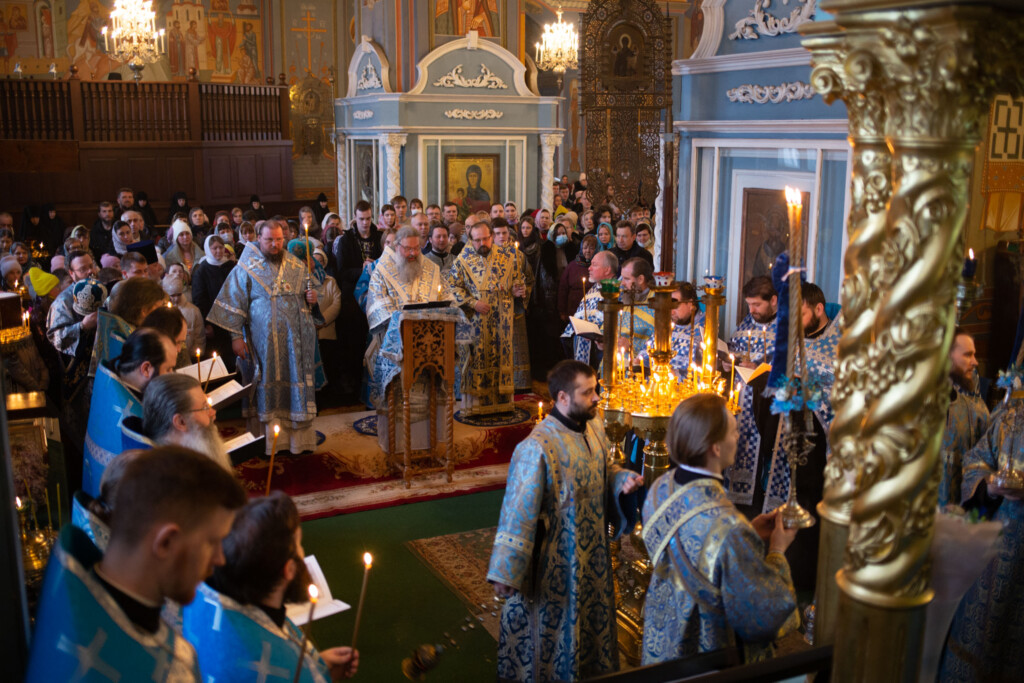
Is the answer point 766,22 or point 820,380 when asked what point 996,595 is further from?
point 766,22

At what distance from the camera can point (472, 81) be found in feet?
44.3

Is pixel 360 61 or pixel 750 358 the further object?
pixel 360 61

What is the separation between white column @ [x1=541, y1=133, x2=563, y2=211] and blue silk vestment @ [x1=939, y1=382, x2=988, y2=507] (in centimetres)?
1068

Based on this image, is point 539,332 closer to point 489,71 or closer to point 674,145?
point 674,145

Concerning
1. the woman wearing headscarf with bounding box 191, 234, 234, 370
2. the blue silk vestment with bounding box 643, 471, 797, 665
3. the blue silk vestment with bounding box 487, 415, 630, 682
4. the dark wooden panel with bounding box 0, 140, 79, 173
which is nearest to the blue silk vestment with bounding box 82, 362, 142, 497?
the blue silk vestment with bounding box 487, 415, 630, 682

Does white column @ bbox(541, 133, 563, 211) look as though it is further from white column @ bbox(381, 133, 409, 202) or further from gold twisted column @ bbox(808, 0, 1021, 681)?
gold twisted column @ bbox(808, 0, 1021, 681)

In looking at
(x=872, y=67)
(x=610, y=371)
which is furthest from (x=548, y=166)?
(x=872, y=67)

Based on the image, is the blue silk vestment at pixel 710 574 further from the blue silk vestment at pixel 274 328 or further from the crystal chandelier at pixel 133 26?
the crystal chandelier at pixel 133 26

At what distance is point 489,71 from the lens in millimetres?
13602

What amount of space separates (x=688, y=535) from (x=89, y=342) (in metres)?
4.18

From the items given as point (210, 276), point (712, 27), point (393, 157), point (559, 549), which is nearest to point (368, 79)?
point (393, 157)

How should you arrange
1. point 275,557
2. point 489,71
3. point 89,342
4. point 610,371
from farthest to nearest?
point 489,71, point 89,342, point 610,371, point 275,557

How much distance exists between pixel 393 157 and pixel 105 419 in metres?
10.2

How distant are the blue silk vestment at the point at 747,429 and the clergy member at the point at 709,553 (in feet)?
6.59
